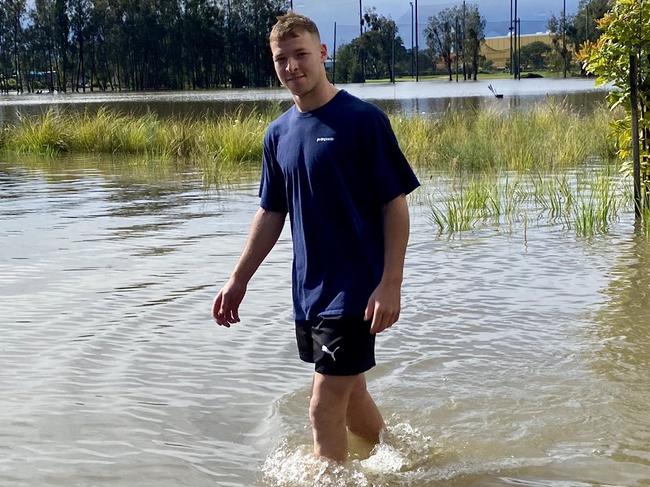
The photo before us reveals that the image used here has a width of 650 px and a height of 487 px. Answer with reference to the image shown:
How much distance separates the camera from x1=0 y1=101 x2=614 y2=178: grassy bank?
48.6 ft

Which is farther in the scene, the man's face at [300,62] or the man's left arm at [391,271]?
the man's face at [300,62]

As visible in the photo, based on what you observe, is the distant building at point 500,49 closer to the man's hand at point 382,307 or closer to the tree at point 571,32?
the tree at point 571,32

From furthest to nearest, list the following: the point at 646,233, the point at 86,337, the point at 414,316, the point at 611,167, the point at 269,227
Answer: the point at 611,167, the point at 646,233, the point at 414,316, the point at 86,337, the point at 269,227

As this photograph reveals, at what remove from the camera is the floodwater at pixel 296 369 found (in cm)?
398

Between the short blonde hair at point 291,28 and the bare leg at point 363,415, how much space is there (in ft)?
4.35

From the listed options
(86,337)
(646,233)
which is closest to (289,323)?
(86,337)

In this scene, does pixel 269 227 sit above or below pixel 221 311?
above

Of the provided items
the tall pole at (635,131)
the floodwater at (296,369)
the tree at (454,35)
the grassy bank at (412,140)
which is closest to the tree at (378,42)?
the tree at (454,35)

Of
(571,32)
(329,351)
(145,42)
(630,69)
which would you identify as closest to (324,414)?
(329,351)

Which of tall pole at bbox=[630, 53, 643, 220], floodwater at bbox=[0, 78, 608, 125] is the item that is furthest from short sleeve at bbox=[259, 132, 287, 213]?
floodwater at bbox=[0, 78, 608, 125]

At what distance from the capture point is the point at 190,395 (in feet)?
16.1

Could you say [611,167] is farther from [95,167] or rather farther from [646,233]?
[95,167]

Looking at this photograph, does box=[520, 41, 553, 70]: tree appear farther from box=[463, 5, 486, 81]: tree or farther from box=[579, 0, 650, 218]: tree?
box=[579, 0, 650, 218]: tree

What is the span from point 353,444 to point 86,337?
251cm
